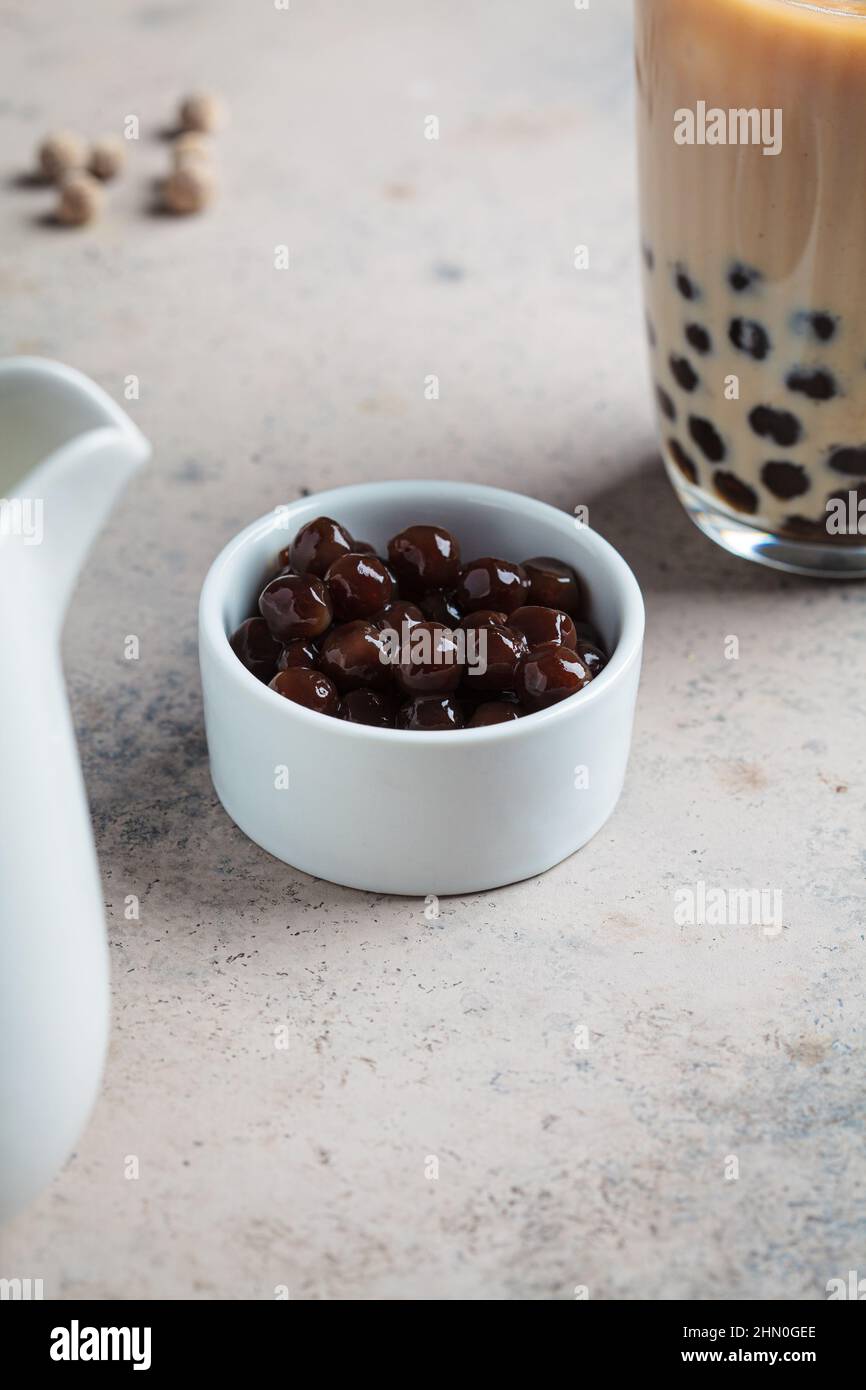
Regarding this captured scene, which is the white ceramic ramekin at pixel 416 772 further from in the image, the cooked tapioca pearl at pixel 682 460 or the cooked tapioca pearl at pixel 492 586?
the cooked tapioca pearl at pixel 682 460

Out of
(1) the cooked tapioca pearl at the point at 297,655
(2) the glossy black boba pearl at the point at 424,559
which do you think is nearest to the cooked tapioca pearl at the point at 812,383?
(2) the glossy black boba pearl at the point at 424,559

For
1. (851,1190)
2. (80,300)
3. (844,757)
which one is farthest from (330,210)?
(851,1190)

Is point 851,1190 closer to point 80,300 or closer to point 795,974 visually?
point 795,974

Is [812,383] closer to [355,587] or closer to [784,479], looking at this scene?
[784,479]

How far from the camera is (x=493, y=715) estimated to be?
77cm

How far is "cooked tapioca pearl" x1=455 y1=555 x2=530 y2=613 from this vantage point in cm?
83

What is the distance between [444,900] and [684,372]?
0.38 meters

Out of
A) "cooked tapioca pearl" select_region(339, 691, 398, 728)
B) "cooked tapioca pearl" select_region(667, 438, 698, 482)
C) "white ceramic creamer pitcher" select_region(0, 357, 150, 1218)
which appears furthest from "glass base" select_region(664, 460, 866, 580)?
"white ceramic creamer pitcher" select_region(0, 357, 150, 1218)

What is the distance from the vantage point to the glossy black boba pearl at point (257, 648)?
0.82m

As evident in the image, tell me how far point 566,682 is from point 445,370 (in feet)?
1.73

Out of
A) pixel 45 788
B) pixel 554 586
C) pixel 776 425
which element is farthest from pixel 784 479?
pixel 45 788

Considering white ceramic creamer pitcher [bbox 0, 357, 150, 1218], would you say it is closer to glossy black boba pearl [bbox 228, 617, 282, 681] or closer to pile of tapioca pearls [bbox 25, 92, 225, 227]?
glossy black boba pearl [bbox 228, 617, 282, 681]
